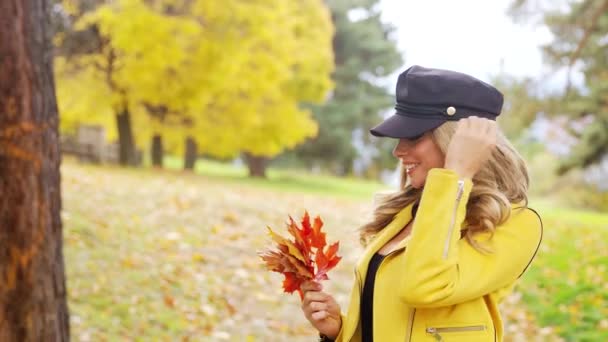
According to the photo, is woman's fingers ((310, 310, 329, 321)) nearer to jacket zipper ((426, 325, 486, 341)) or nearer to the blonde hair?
jacket zipper ((426, 325, 486, 341))

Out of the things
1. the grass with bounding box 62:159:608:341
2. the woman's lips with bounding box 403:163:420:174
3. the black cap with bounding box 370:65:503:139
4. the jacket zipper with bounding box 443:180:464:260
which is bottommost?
the grass with bounding box 62:159:608:341

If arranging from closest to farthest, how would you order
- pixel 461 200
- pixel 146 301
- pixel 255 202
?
pixel 461 200, pixel 146 301, pixel 255 202

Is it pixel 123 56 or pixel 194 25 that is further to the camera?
pixel 123 56

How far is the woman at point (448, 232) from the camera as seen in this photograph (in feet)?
6.13

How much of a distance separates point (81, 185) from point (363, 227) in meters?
9.48

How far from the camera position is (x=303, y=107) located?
31.5 meters

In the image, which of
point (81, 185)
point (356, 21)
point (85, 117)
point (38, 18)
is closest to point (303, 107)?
point (356, 21)

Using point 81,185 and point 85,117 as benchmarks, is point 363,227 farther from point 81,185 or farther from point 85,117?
point 85,117

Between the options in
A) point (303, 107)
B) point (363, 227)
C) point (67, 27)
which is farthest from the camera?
point (303, 107)

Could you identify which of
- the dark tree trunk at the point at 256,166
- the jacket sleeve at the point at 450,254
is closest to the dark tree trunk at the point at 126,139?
the dark tree trunk at the point at 256,166

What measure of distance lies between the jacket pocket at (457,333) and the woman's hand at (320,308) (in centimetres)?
36

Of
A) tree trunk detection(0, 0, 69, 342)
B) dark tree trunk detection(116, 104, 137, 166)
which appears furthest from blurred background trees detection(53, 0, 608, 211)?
tree trunk detection(0, 0, 69, 342)

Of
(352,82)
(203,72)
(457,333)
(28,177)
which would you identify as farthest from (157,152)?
(457,333)

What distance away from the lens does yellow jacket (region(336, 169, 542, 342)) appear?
185cm
